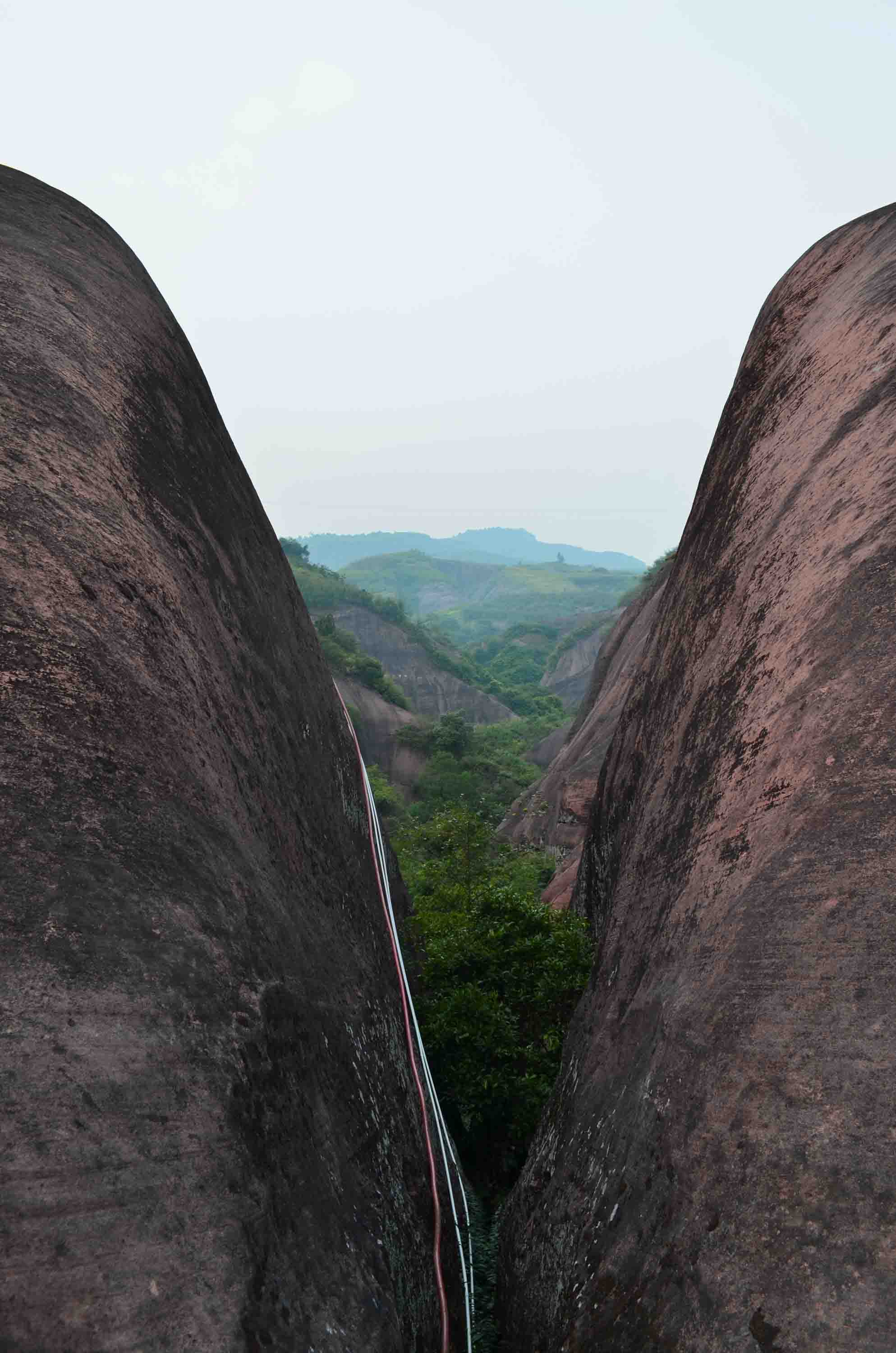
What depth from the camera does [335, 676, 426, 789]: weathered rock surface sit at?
41.4 metres

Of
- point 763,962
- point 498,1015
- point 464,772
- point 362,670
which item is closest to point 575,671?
point 362,670

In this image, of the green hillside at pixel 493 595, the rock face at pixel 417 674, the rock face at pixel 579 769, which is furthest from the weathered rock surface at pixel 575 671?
the green hillside at pixel 493 595

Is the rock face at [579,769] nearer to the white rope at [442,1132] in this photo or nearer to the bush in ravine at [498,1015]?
the bush in ravine at [498,1015]

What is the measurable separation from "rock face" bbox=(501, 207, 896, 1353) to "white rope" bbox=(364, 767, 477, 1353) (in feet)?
1.26

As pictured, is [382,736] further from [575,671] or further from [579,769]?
[575,671]

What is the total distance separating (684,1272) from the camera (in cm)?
337

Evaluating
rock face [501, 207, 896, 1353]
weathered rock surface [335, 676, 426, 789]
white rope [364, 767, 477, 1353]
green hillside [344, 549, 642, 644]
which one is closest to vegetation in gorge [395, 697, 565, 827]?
weathered rock surface [335, 676, 426, 789]

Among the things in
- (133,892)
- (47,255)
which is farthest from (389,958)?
(47,255)

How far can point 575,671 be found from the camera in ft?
266

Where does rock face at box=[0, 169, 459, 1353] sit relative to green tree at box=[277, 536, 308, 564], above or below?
below

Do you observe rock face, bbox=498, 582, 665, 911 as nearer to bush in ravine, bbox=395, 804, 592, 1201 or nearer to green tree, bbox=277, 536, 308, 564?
bush in ravine, bbox=395, 804, 592, 1201

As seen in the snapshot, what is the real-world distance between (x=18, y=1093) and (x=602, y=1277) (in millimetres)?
2859

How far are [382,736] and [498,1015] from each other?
112 ft

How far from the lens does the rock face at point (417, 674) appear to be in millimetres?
63375
